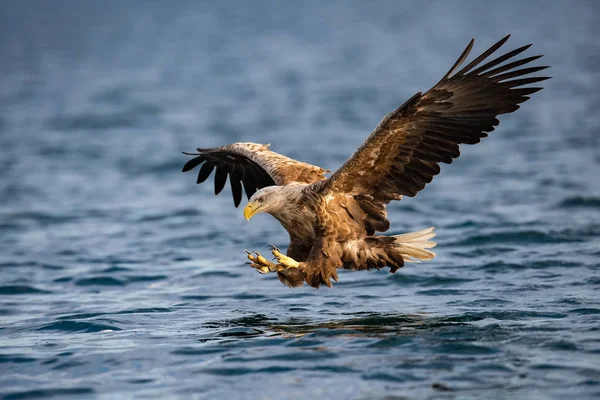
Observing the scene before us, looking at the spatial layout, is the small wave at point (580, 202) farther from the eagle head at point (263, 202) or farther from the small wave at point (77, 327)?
the small wave at point (77, 327)

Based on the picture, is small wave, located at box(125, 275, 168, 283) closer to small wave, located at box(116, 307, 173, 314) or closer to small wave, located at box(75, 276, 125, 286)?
small wave, located at box(75, 276, 125, 286)

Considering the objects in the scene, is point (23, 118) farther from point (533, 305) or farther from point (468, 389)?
point (468, 389)

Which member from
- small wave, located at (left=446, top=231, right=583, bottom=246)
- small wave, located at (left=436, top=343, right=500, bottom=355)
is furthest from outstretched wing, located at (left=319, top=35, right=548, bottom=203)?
small wave, located at (left=446, top=231, right=583, bottom=246)

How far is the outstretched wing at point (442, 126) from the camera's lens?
26.7ft

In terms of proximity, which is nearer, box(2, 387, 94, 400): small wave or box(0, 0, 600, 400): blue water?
box(2, 387, 94, 400): small wave

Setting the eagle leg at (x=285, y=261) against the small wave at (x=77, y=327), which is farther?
the small wave at (x=77, y=327)

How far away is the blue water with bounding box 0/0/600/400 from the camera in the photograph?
23.7ft

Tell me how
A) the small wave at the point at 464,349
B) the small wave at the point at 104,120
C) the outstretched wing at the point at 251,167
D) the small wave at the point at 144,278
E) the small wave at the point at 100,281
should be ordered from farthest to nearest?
the small wave at the point at 104,120 < the small wave at the point at 144,278 < the small wave at the point at 100,281 < the outstretched wing at the point at 251,167 < the small wave at the point at 464,349

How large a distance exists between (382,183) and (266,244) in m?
4.44

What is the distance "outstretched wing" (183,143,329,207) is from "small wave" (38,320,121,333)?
77.7 inches

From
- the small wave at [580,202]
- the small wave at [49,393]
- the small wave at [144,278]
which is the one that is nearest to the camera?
the small wave at [49,393]

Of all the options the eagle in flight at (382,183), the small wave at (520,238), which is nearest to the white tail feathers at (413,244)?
the eagle in flight at (382,183)

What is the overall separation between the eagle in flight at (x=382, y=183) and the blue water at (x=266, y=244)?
0.57 metres

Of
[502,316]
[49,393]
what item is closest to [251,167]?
[502,316]
